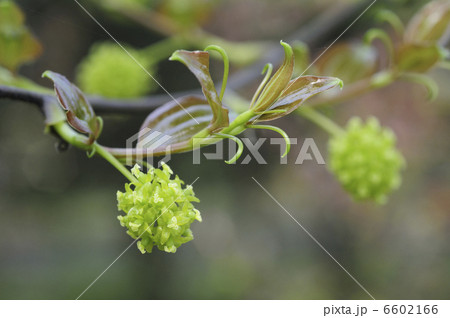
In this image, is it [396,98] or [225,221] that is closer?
[396,98]

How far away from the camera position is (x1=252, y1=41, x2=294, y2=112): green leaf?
0.99 feet

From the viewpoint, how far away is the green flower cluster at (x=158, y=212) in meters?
0.32

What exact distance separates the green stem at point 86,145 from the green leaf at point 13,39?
22 cm

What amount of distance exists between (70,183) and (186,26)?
150 cm

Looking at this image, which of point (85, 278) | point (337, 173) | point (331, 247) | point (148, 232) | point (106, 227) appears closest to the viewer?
point (148, 232)

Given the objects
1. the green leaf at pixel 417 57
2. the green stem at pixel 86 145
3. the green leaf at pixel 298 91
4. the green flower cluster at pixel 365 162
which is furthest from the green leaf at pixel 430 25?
the green stem at pixel 86 145

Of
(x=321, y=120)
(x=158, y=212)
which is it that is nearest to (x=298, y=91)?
(x=158, y=212)

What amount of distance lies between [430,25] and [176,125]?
0.38 m

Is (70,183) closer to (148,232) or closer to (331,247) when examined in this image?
(331,247)

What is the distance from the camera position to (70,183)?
2.14m

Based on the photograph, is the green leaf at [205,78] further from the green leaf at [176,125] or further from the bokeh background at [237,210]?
the bokeh background at [237,210]

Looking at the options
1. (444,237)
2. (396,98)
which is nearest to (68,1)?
(396,98)

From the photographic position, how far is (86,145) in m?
0.34

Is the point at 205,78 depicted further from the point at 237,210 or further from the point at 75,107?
the point at 237,210
